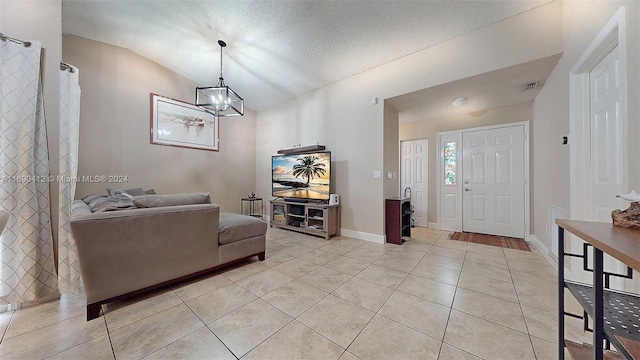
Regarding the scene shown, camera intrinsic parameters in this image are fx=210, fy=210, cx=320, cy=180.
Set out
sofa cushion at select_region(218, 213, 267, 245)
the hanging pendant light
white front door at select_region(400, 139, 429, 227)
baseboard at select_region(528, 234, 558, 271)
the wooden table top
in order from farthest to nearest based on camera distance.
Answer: white front door at select_region(400, 139, 429, 227) → the hanging pendant light → baseboard at select_region(528, 234, 558, 271) → sofa cushion at select_region(218, 213, 267, 245) → the wooden table top

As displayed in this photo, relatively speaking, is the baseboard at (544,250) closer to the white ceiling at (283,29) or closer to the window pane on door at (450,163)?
the window pane on door at (450,163)

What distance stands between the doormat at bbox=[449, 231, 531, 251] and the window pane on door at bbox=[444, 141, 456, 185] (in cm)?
100

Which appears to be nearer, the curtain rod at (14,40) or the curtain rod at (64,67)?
the curtain rod at (14,40)

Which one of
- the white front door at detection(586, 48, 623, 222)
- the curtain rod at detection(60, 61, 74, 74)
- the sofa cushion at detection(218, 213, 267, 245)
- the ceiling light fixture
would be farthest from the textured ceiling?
the curtain rod at detection(60, 61, 74, 74)

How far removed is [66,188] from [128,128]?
218 cm

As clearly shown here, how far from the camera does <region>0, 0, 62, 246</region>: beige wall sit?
161 cm

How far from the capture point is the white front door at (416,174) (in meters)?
4.33

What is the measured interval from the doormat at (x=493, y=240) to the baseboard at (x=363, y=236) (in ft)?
4.20

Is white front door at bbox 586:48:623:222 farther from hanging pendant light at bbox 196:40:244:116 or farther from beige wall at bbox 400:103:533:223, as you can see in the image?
hanging pendant light at bbox 196:40:244:116

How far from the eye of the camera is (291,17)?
2414mm

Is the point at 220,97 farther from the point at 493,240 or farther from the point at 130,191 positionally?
the point at 493,240

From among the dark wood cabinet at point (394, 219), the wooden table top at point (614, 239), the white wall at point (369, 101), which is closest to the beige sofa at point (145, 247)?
the white wall at point (369, 101)

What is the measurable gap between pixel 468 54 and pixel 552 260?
2.56 m

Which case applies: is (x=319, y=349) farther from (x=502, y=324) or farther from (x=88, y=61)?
(x=88, y=61)
